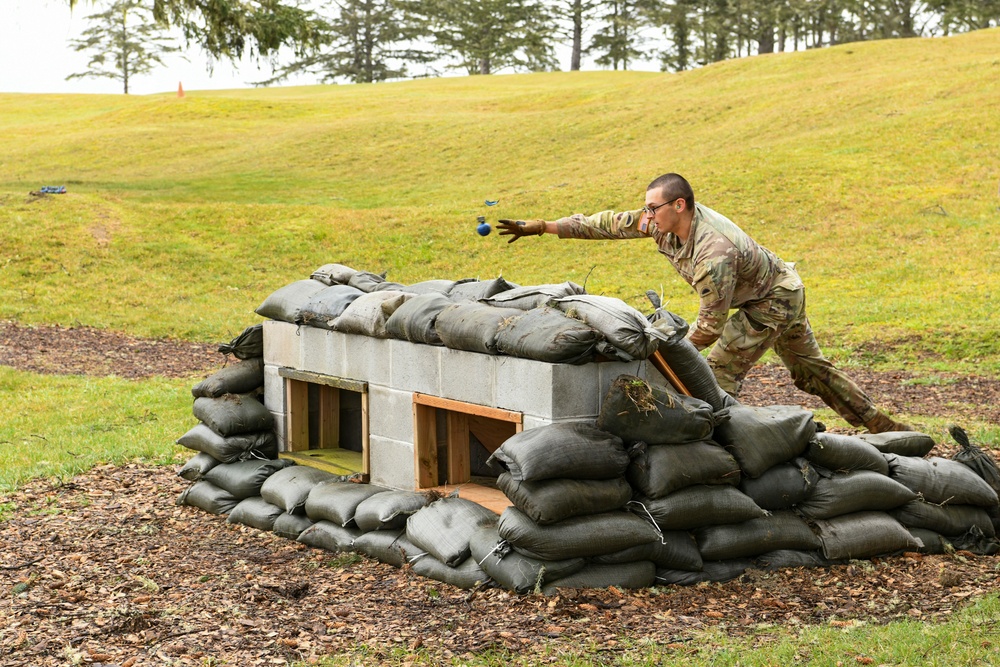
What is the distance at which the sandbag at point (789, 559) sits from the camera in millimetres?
6441

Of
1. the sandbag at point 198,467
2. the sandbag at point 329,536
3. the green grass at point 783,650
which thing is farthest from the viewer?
the sandbag at point 198,467

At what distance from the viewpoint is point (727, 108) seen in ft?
109

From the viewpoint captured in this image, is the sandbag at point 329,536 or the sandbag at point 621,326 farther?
the sandbag at point 329,536

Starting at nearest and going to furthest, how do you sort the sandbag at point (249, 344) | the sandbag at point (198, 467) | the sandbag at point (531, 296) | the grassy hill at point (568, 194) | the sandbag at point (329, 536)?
1. the sandbag at point (531, 296)
2. the sandbag at point (329, 536)
3. the sandbag at point (198, 467)
4. the sandbag at point (249, 344)
5. the grassy hill at point (568, 194)

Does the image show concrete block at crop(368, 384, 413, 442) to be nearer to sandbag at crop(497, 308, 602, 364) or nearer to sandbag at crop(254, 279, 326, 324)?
sandbag at crop(254, 279, 326, 324)

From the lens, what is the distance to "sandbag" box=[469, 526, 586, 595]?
5.94 meters

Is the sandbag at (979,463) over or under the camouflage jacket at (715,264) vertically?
under

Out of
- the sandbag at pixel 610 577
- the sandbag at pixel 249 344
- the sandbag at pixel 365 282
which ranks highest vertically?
the sandbag at pixel 365 282

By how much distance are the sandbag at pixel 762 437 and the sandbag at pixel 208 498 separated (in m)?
3.72

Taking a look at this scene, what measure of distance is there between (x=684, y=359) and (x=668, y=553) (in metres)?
1.15

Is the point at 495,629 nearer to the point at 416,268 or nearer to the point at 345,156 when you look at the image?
the point at 416,268

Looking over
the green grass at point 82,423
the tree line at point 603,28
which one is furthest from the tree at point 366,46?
the green grass at point 82,423

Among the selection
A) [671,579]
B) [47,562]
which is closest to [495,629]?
[671,579]

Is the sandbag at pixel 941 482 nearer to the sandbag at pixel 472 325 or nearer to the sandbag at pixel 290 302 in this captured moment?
the sandbag at pixel 472 325
